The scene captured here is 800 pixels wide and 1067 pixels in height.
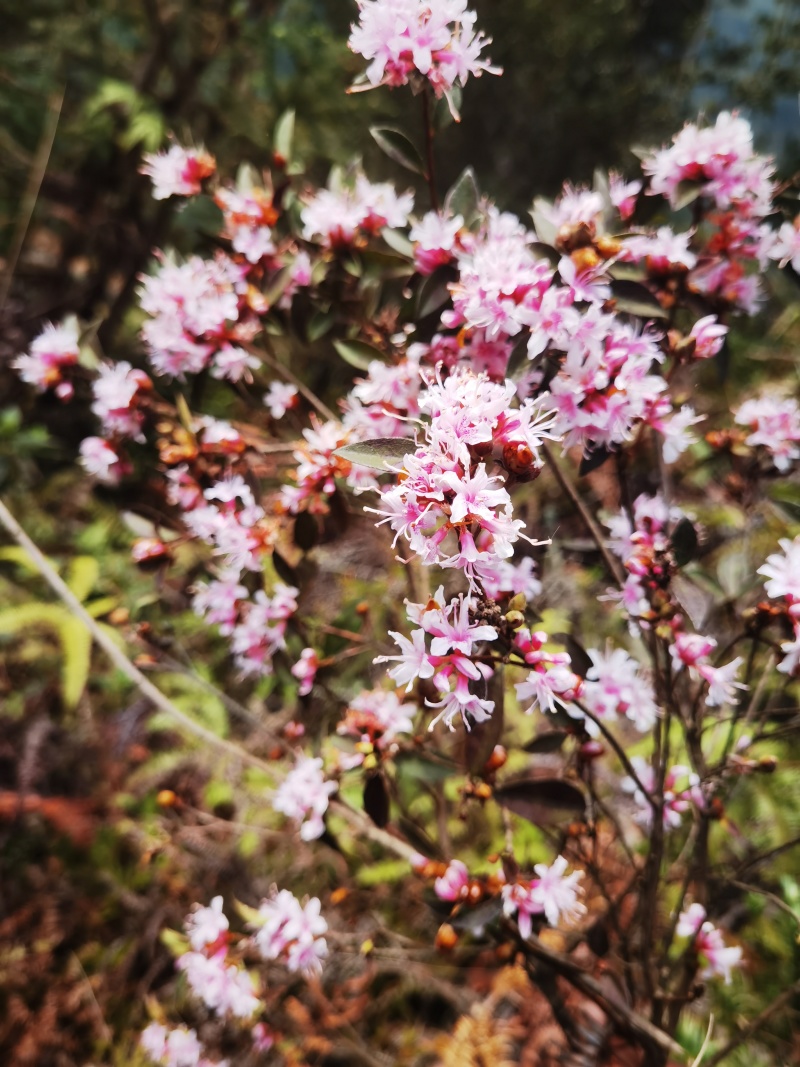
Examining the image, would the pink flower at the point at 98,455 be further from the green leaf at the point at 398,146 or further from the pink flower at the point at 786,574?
the pink flower at the point at 786,574

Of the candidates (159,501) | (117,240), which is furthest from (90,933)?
(117,240)

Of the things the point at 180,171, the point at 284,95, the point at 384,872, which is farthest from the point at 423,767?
the point at 284,95

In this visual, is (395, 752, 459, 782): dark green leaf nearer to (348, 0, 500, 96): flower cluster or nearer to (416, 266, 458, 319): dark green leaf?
(416, 266, 458, 319): dark green leaf

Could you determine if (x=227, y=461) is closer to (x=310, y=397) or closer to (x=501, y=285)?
(x=310, y=397)

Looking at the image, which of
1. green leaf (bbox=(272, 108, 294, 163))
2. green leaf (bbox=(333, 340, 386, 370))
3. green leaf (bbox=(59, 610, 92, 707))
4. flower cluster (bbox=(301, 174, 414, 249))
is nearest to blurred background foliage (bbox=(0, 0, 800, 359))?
green leaf (bbox=(59, 610, 92, 707))

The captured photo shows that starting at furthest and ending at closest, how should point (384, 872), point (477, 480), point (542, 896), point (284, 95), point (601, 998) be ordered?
point (284, 95)
point (384, 872)
point (601, 998)
point (542, 896)
point (477, 480)

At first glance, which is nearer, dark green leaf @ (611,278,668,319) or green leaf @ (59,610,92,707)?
dark green leaf @ (611,278,668,319)

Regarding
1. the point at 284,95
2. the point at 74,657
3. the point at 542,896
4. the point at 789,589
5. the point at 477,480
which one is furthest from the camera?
the point at 284,95

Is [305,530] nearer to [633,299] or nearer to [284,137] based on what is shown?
[633,299]
